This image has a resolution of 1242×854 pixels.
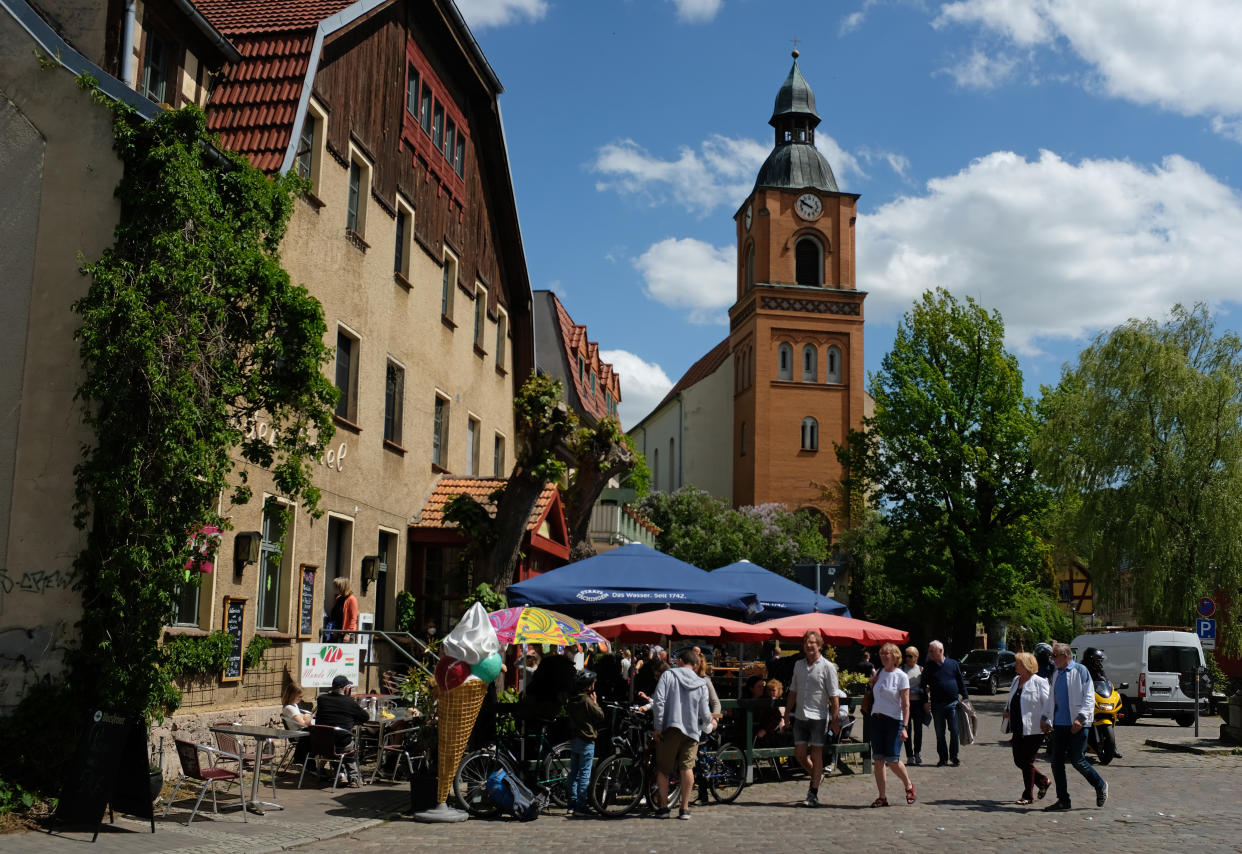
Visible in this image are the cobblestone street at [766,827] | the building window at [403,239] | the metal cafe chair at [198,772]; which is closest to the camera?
the cobblestone street at [766,827]

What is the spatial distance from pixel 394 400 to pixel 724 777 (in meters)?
9.66

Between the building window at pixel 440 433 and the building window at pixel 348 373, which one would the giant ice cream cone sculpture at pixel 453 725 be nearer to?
the building window at pixel 348 373

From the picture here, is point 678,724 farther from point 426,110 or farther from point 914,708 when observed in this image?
point 426,110

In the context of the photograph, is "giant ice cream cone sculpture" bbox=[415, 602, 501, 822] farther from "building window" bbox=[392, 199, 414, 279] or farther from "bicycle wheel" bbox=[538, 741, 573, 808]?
"building window" bbox=[392, 199, 414, 279]

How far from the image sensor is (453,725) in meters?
12.4

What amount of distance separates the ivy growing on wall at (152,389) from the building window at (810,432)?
59955 millimetres

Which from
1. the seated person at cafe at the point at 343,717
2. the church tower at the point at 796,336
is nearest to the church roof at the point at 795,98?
the church tower at the point at 796,336

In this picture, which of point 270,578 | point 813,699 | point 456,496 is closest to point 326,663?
point 270,578

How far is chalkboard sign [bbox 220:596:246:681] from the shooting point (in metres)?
15.2

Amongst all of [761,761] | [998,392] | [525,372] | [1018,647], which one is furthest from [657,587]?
[1018,647]

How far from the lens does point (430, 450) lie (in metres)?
23.3

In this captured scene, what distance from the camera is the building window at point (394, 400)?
2139 cm

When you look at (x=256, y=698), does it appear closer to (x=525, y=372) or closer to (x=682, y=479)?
(x=525, y=372)

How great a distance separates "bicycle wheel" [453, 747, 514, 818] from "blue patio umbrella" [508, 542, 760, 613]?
413cm
